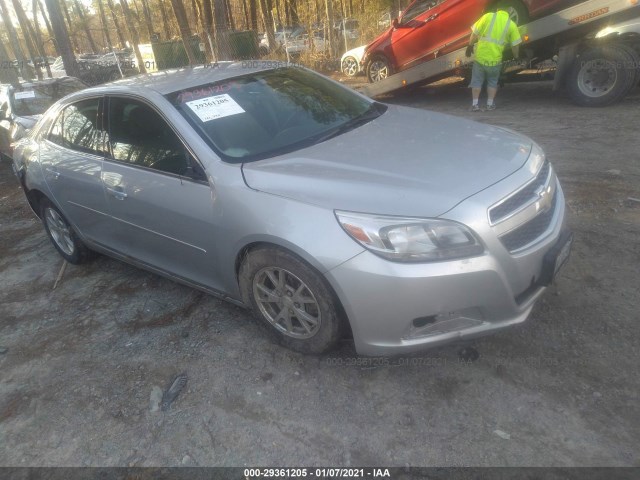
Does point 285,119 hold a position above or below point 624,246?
above

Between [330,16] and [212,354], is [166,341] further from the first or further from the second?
[330,16]

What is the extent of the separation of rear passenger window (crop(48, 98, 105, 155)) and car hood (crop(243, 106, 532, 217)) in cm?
152

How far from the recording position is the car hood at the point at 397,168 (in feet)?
7.57

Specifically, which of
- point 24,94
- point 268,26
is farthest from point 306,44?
point 24,94

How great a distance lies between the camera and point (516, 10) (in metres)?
7.61

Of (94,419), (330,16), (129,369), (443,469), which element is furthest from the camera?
(330,16)

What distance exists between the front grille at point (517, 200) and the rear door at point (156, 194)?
5.14ft

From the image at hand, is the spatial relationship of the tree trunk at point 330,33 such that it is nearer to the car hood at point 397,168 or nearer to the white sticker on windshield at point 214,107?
the white sticker on windshield at point 214,107

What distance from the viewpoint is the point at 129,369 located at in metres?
2.96

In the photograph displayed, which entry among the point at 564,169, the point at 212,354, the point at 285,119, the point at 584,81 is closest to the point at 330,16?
the point at 584,81

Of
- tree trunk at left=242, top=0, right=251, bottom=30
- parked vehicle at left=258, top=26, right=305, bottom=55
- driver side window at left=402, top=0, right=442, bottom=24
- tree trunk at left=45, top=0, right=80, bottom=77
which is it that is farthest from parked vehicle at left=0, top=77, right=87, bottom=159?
tree trunk at left=242, top=0, right=251, bottom=30

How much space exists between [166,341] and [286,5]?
21507 millimetres

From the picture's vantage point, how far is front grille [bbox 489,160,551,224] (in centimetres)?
228

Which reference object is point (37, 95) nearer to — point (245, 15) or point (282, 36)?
point (282, 36)
